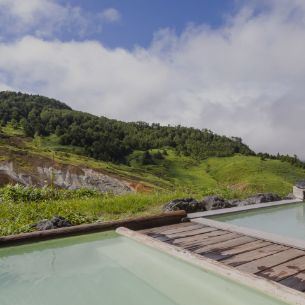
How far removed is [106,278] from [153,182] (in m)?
32.8

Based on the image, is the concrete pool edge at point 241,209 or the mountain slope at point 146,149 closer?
the concrete pool edge at point 241,209

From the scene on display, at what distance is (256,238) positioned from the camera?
5.43m

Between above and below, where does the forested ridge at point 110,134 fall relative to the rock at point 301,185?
above

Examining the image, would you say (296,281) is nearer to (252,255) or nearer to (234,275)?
(234,275)

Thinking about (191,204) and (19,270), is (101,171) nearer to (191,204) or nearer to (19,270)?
(191,204)

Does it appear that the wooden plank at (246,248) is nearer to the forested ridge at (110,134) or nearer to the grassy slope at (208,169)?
the grassy slope at (208,169)

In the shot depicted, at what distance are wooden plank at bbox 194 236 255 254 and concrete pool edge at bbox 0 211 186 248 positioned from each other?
1537 millimetres

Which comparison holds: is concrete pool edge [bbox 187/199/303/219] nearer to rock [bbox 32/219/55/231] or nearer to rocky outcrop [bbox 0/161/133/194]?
rock [bbox 32/219/55/231]

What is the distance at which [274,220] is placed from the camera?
8109 millimetres

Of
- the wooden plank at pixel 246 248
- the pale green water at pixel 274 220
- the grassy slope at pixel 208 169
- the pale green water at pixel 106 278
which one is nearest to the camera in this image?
the pale green water at pixel 106 278

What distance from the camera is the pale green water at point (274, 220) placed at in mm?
7316

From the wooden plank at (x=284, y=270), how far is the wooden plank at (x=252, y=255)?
36 cm

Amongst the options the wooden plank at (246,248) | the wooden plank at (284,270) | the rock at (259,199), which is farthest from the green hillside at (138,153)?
the wooden plank at (284,270)

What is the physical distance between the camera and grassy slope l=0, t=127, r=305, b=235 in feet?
25.3
